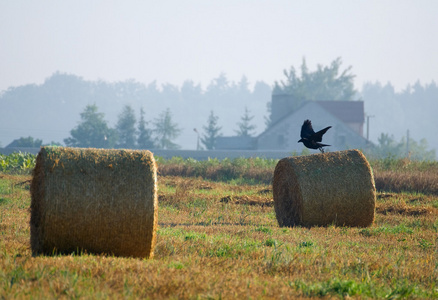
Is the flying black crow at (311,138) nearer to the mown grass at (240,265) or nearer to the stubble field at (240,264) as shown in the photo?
the stubble field at (240,264)

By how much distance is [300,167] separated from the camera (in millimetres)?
13719

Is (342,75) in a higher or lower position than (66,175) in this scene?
higher

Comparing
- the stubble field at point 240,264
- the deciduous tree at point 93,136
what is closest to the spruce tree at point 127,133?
the deciduous tree at point 93,136

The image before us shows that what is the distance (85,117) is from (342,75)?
4934cm

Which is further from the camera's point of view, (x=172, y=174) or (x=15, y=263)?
(x=172, y=174)

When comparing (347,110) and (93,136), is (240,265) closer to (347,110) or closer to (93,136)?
(347,110)

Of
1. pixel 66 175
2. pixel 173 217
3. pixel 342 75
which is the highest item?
pixel 342 75

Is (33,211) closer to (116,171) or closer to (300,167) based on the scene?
(116,171)

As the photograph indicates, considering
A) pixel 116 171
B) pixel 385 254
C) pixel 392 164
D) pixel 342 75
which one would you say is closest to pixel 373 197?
pixel 385 254

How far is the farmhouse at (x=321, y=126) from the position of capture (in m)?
71.6

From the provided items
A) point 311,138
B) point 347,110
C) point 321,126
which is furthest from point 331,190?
point 347,110

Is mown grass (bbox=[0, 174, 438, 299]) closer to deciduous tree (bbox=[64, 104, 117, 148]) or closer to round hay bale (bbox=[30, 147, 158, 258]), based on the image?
round hay bale (bbox=[30, 147, 158, 258])

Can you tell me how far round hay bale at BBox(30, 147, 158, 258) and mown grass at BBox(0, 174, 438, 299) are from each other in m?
0.48

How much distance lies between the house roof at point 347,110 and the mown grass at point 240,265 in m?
66.8
